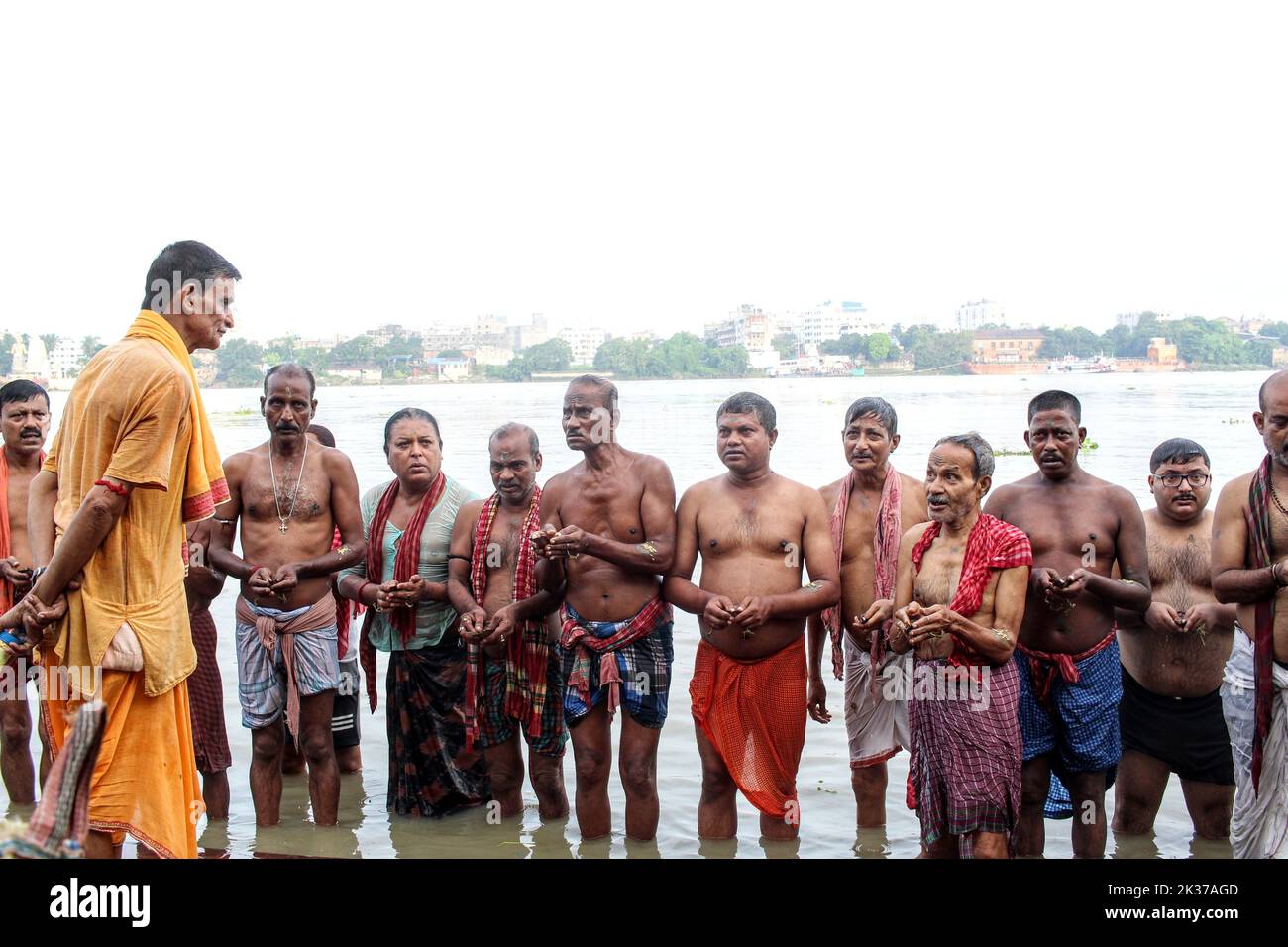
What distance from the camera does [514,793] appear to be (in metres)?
6.29

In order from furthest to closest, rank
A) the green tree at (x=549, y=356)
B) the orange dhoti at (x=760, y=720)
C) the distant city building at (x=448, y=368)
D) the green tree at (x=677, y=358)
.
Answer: the green tree at (x=677, y=358) → the green tree at (x=549, y=356) → the distant city building at (x=448, y=368) → the orange dhoti at (x=760, y=720)

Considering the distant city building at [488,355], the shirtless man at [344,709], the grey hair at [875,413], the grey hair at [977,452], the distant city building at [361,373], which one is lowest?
the shirtless man at [344,709]

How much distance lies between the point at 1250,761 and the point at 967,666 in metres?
1.24

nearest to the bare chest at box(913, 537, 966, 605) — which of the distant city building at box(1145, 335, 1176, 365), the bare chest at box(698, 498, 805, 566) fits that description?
the bare chest at box(698, 498, 805, 566)

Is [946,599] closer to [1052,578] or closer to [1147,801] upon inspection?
[1052,578]

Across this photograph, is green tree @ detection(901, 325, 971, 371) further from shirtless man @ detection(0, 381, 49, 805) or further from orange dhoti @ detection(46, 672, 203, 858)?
orange dhoti @ detection(46, 672, 203, 858)

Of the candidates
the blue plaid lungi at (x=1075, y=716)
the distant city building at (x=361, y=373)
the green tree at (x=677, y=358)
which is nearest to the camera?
the blue plaid lungi at (x=1075, y=716)

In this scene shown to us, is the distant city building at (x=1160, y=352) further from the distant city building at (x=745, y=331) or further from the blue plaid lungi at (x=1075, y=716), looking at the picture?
the blue plaid lungi at (x=1075, y=716)

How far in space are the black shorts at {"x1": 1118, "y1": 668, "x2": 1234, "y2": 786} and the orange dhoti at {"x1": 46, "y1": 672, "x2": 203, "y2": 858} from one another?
4263mm

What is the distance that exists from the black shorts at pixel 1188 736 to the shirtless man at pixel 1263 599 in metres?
0.87

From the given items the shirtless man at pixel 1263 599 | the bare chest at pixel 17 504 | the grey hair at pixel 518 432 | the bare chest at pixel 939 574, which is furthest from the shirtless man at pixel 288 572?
the shirtless man at pixel 1263 599

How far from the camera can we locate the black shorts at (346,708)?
700 centimetres

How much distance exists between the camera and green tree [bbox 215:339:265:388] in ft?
106
